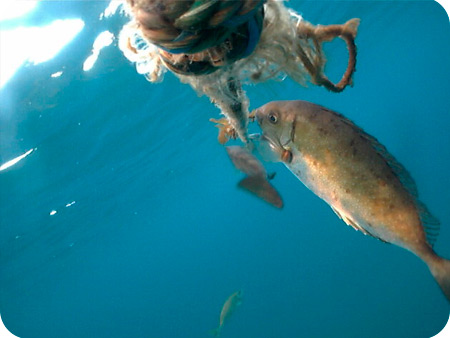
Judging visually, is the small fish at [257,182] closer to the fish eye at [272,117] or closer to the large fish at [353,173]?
the large fish at [353,173]

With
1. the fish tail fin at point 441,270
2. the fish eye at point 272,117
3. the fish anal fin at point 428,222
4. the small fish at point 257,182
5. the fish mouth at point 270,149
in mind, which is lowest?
the fish tail fin at point 441,270

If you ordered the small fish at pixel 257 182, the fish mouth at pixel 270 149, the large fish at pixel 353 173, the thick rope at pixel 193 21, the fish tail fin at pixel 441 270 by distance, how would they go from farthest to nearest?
the small fish at pixel 257 182 → the fish mouth at pixel 270 149 → the large fish at pixel 353 173 → the fish tail fin at pixel 441 270 → the thick rope at pixel 193 21

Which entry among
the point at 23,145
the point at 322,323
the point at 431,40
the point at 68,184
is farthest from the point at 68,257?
the point at 431,40

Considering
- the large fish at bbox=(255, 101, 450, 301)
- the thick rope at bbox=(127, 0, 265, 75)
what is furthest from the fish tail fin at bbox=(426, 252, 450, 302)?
the thick rope at bbox=(127, 0, 265, 75)

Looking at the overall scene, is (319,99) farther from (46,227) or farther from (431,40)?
(46,227)

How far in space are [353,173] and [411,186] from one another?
14.7 inches

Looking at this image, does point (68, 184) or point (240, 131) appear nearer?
point (240, 131)

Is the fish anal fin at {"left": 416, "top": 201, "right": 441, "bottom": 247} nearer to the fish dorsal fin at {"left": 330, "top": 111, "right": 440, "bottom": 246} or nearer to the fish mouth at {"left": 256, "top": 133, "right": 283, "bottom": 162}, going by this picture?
the fish dorsal fin at {"left": 330, "top": 111, "right": 440, "bottom": 246}

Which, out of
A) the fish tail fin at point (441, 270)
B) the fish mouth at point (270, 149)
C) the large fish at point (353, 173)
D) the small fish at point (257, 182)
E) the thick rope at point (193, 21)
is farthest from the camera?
the small fish at point (257, 182)

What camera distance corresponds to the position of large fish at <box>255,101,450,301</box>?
206 centimetres

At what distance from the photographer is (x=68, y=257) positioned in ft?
125

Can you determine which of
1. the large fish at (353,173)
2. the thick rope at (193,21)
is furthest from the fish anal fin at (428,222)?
the thick rope at (193,21)

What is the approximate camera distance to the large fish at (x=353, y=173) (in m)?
2.06

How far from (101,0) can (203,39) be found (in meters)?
A: 8.51
